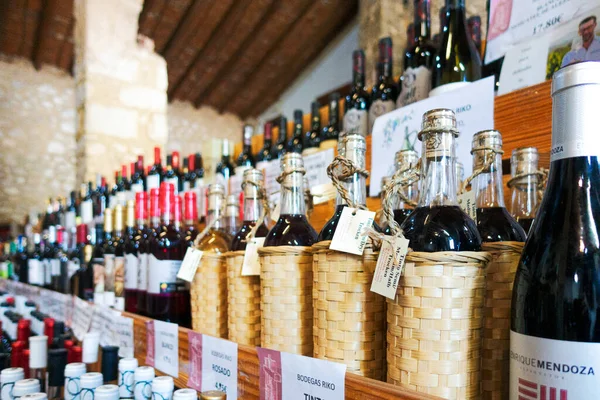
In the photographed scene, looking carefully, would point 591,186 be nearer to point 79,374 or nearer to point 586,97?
point 586,97

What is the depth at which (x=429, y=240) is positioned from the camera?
45 centimetres

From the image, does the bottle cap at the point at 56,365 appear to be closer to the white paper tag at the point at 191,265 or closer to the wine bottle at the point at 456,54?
the white paper tag at the point at 191,265

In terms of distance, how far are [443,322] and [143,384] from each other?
1.79 ft

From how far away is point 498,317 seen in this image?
470 mm

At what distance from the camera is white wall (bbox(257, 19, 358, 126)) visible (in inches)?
197

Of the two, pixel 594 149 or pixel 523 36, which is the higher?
pixel 523 36

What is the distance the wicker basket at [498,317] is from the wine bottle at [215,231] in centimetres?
54

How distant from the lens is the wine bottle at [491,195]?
525mm

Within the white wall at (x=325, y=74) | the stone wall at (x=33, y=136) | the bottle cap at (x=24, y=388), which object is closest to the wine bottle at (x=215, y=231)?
the bottle cap at (x=24, y=388)

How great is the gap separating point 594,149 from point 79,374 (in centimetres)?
92

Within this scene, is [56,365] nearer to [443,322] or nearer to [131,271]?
[131,271]

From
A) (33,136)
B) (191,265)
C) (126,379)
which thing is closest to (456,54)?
(191,265)

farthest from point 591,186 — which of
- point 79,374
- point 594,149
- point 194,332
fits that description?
point 79,374

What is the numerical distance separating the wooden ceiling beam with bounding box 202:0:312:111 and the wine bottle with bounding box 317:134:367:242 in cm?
441
